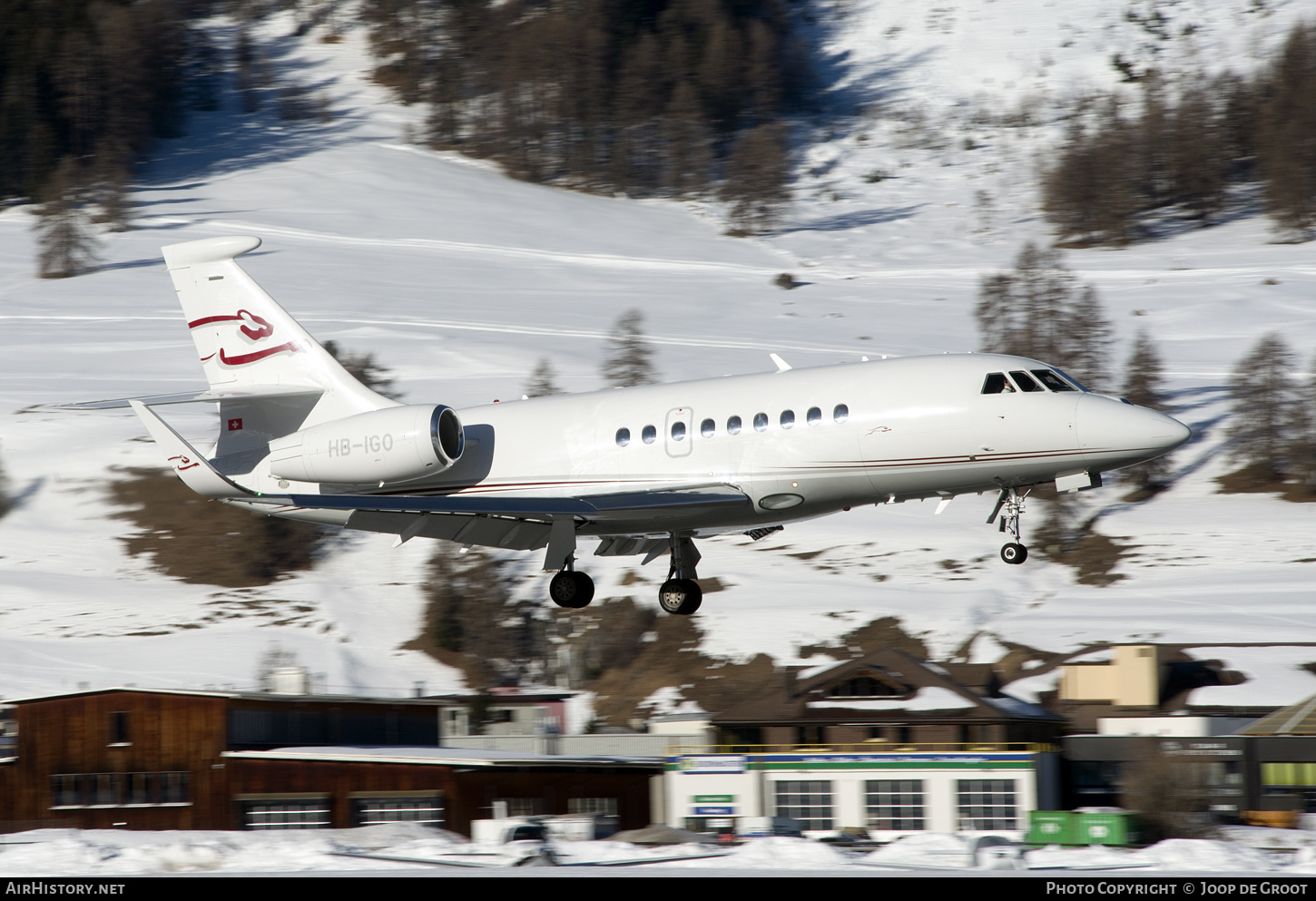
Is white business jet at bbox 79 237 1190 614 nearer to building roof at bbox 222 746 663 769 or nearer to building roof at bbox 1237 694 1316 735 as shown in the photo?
building roof at bbox 222 746 663 769

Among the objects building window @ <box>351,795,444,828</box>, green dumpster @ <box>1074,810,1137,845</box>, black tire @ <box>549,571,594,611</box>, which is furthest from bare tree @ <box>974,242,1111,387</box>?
black tire @ <box>549,571,594,611</box>

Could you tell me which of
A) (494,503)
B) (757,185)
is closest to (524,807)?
(494,503)

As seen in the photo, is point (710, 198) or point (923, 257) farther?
point (710, 198)

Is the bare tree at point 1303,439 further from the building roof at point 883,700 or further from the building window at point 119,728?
the building window at point 119,728

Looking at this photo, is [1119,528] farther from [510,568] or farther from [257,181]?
[257,181]

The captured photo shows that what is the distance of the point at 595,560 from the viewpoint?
57.0 meters

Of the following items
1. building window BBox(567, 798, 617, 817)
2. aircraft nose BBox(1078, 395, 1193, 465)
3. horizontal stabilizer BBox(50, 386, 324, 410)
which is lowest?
building window BBox(567, 798, 617, 817)

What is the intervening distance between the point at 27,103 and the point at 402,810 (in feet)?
321

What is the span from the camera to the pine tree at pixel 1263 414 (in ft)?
199

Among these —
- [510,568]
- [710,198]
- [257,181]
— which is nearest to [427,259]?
[257,181]

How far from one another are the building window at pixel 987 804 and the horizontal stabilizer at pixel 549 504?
67.4 feet

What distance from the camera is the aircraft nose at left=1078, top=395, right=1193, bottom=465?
68.1 ft

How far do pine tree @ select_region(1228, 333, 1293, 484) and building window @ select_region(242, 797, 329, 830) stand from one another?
131 ft

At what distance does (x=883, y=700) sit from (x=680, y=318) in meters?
41.2
